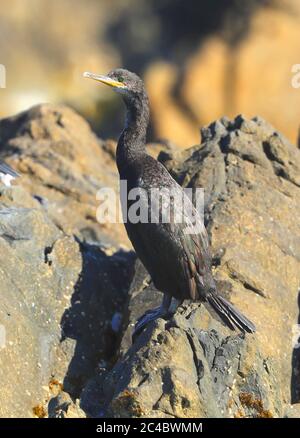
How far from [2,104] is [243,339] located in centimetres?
2800

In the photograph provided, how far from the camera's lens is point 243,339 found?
9.29 meters

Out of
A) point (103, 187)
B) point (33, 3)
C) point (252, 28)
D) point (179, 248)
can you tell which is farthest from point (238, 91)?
point (179, 248)

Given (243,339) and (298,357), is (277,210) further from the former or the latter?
(243,339)

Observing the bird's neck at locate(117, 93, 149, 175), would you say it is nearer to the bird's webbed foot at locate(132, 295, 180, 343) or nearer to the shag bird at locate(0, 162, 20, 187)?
the bird's webbed foot at locate(132, 295, 180, 343)

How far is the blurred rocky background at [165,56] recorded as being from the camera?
33.5 m

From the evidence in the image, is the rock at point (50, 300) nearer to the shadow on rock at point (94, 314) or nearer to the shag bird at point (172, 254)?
the shadow on rock at point (94, 314)

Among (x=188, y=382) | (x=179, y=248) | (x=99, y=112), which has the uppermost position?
(x=179, y=248)

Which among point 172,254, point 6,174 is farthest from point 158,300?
point 6,174

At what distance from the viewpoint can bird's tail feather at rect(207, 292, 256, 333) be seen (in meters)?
9.66

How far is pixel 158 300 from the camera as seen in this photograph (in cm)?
1079

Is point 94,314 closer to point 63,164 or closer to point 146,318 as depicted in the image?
point 146,318

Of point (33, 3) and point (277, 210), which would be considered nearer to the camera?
point (277, 210)

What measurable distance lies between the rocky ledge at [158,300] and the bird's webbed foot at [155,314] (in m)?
0.20

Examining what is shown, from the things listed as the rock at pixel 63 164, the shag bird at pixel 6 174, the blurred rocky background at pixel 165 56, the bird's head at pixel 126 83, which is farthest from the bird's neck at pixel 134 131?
the blurred rocky background at pixel 165 56
